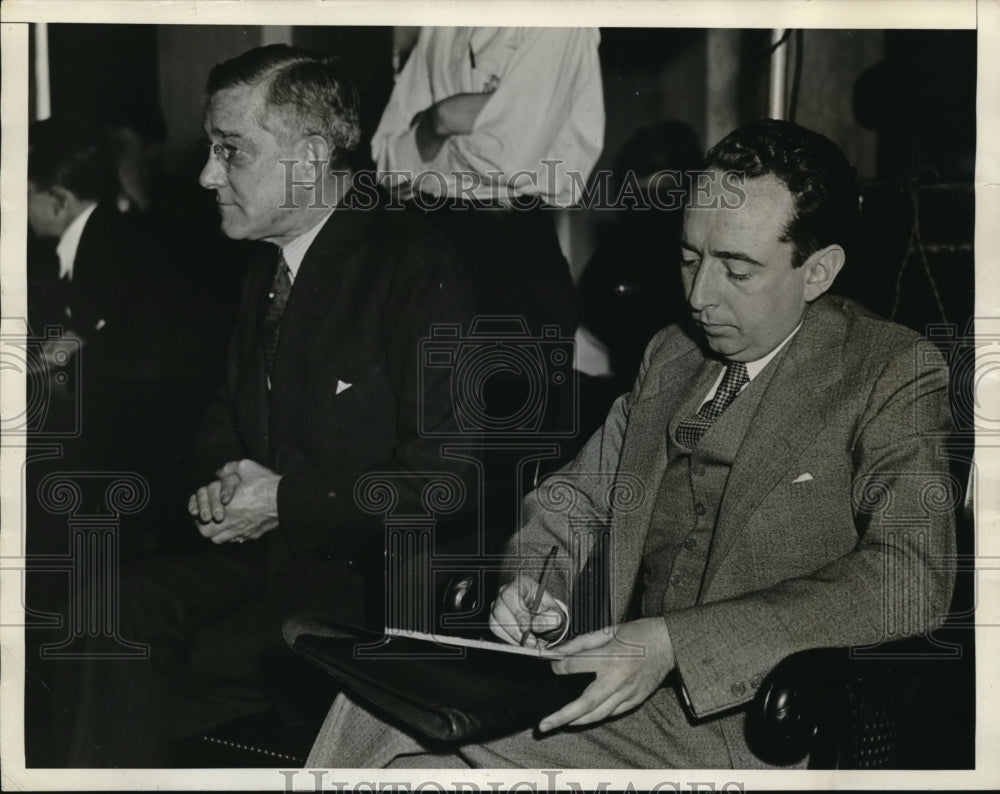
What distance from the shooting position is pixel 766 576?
6.42ft

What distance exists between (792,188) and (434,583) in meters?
1.12

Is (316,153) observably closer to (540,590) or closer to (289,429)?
(289,429)

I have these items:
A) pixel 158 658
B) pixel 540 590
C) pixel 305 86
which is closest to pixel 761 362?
pixel 540 590

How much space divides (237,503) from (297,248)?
1.94 ft

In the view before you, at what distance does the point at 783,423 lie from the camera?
196 centimetres

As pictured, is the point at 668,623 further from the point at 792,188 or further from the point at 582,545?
the point at 792,188

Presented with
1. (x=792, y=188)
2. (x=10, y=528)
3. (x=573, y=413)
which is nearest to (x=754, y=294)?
(x=792, y=188)

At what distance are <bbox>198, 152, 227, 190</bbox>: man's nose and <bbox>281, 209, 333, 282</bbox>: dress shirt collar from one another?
0.20 m

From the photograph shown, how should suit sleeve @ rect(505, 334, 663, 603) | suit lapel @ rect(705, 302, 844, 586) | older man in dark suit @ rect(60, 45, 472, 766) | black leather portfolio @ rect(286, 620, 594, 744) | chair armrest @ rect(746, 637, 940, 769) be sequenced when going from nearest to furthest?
chair armrest @ rect(746, 637, 940, 769) → black leather portfolio @ rect(286, 620, 594, 744) → suit lapel @ rect(705, 302, 844, 586) → suit sleeve @ rect(505, 334, 663, 603) → older man in dark suit @ rect(60, 45, 472, 766)

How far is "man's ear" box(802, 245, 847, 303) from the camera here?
Result: 6.66ft

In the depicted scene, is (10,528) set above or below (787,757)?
above

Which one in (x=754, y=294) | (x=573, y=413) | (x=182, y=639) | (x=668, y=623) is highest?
(x=754, y=294)
